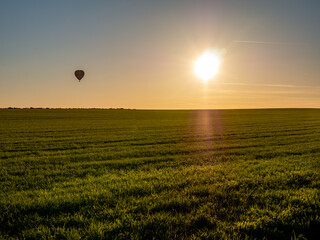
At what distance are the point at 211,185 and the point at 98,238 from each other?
357cm

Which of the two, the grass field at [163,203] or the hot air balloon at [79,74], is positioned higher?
the hot air balloon at [79,74]

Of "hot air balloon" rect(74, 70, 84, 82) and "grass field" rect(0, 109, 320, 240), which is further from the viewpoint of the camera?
"hot air balloon" rect(74, 70, 84, 82)

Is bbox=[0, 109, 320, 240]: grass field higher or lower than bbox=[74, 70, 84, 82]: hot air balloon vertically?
lower

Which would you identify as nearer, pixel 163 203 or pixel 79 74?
pixel 163 203

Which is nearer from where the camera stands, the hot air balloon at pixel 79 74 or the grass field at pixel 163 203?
the grass field at pixel 163 203

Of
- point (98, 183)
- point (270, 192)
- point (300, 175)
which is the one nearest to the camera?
point (270, 192)

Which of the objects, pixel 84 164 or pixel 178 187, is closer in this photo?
pixel 178 187

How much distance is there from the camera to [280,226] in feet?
13.3

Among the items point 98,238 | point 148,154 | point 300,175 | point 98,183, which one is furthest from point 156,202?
point 148,154

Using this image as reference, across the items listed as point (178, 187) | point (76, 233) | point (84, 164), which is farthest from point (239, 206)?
point (84, 164)

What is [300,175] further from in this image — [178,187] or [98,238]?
[98,238]

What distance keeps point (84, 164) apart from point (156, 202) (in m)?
5.60

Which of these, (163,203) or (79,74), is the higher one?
(79,74)

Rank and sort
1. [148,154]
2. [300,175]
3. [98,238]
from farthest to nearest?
[148,154], [300,175], [98,238]
